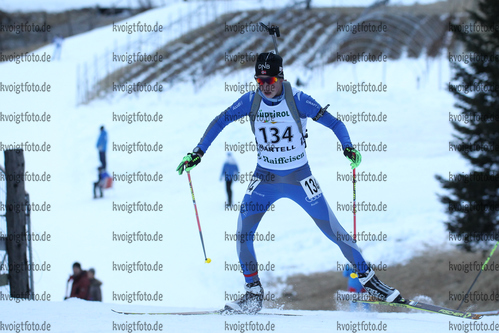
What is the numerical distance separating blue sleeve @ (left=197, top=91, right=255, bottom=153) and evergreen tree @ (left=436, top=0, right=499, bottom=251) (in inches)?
363

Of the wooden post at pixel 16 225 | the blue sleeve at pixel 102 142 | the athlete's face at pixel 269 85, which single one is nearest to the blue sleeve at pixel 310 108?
the athlete's face at pixel 269 85

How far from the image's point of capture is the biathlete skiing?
16.9 feet

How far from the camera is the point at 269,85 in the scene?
5.09 metres

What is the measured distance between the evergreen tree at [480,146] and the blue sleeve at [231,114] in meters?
9.21

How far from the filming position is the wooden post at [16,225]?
24.1ft

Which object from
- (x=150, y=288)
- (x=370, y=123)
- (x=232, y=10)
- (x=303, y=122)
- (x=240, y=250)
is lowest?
(x=150, y=288)

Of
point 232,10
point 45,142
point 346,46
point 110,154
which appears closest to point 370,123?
point 110,154

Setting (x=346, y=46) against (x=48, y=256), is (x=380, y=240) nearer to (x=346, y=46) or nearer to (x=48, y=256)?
(x=48, y=256)

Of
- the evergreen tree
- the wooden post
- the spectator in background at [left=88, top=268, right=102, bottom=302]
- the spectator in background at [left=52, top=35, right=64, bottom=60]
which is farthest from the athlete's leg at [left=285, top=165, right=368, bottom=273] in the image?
the spectator in background at [left=52, top=35, right=64, bottom=60]

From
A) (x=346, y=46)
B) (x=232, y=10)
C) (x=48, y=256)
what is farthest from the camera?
(x=232, y=10)

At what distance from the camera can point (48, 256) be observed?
11641 millimetres

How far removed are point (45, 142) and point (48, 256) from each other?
8.81 meters

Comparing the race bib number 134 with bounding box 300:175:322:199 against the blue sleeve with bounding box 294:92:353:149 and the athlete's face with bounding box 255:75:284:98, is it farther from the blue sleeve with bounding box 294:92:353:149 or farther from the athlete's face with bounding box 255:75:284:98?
the athlete's face with bounding box 255:75:284:98

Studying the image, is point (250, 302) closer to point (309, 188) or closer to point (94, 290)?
point (309, 188)
